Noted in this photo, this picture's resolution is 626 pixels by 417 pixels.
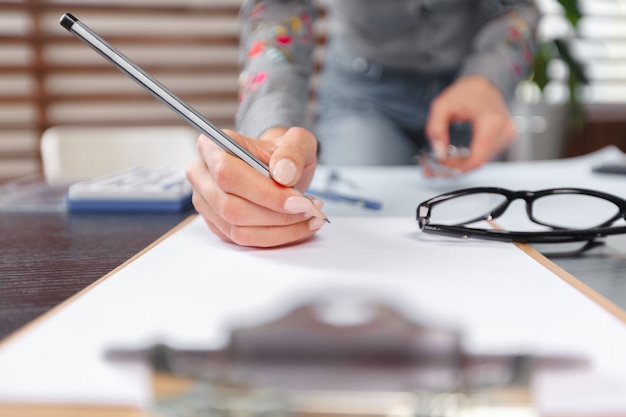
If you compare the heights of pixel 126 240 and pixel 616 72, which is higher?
pixel 616 72

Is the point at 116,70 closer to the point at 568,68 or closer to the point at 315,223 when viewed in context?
the point at 568,68

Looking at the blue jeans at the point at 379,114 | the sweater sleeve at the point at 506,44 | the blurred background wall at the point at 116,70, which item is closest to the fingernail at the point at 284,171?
the sweater sleeve at the point at 506,44

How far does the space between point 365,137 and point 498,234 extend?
25.6 inches

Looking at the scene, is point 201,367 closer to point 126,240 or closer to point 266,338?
point 266,338

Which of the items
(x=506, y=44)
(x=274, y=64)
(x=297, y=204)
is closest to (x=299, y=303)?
(x=297, y=204)

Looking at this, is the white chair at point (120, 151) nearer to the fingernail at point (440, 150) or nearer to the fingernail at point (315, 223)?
the fingernail at point (440, 150)

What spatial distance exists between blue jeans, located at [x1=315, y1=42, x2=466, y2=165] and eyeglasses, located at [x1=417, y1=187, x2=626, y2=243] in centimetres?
55

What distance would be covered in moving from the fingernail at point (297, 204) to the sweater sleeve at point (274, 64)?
0.61ft

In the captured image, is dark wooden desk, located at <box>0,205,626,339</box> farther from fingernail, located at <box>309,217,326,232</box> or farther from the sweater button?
the sweater button

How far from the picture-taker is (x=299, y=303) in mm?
312

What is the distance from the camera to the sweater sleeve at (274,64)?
624 millimetres

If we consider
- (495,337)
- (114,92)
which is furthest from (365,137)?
(114,92)

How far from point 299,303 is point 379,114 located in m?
0.83

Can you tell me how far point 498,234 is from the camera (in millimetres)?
457
